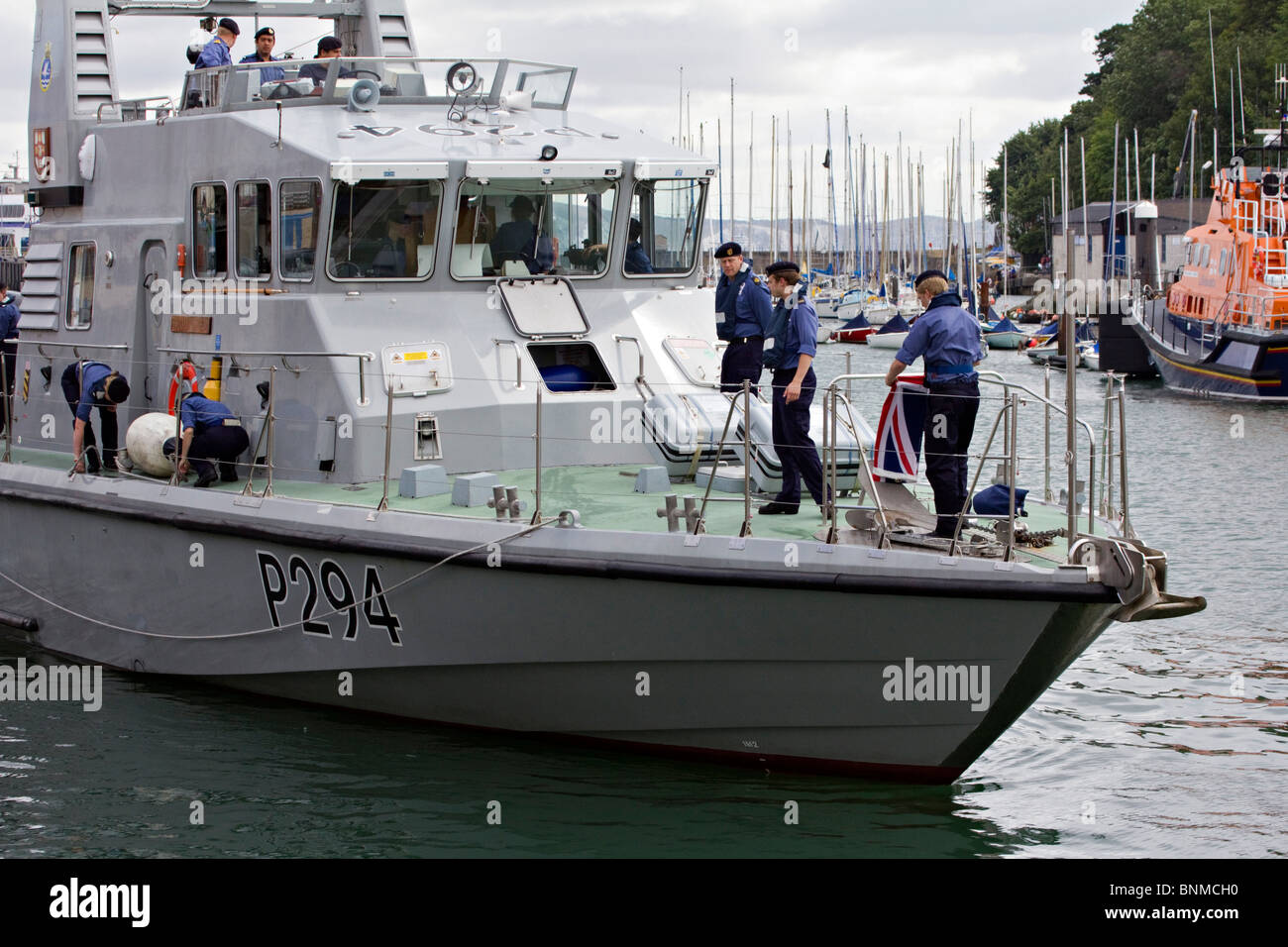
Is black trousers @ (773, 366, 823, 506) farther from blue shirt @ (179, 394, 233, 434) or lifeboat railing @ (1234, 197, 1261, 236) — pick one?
lifeboat railing @ (1234, 197, 1261, 236)

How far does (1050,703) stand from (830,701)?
308cm

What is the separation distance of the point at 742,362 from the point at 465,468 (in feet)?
5.83

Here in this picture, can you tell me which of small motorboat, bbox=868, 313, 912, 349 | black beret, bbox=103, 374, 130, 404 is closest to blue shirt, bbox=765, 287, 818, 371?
black beret, bbox=103, 374, 130, 404

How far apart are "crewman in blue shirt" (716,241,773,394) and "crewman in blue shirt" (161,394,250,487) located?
9.57ft

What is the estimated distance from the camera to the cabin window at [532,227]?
29.8 ft

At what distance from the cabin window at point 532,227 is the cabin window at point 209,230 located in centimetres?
151

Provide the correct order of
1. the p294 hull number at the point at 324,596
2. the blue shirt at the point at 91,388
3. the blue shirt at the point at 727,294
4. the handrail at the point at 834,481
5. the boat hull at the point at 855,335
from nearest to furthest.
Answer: the handrail at the point at 834,481 < the p294 hull number at the point at 324,596 < the blue shirt at the point at 727,294 < the blue shirt at the point at 91,388 < the boat hull at the point at 855,335

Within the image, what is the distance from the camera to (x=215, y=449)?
888cm

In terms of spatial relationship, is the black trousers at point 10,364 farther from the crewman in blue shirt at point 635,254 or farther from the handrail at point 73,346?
the crewman in blue shirt at point 635,254

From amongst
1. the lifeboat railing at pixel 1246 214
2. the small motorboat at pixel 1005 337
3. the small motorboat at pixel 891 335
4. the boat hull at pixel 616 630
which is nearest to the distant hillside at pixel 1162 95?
the small motorboat at pixel 1005 337

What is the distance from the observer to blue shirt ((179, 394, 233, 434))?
29.2 ft

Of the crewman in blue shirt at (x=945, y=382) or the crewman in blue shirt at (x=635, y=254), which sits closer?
the crewman in blue shirt at (x=945, y=382)

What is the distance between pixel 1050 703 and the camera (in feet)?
32.1
